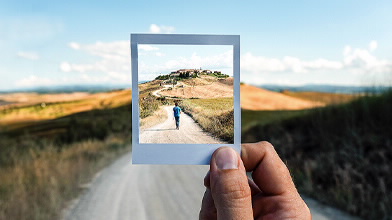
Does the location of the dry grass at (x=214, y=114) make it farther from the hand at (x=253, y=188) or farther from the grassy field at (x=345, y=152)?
the grassy field at (x=345, y=152)

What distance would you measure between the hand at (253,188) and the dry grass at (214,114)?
95 mm

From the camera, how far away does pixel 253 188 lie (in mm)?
2227

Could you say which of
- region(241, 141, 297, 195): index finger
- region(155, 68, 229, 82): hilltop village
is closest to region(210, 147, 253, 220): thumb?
region(241, 141, 297, 195): index finger

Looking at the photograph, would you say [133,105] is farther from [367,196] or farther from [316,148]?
[316,148]

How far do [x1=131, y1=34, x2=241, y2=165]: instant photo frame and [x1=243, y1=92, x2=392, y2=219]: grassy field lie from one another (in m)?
4.40

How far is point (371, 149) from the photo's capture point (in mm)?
7980

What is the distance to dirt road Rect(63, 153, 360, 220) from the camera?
7246 mm

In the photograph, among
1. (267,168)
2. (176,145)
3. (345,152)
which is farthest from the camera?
(345,152)

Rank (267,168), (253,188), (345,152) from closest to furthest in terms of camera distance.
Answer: (267,168), (253,188), (345,152)

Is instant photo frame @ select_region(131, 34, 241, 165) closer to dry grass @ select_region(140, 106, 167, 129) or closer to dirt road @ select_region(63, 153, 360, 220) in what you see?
dry grass @ select_region(140, 106, 167, 129)

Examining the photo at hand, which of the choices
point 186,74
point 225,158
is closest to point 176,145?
point 225,158

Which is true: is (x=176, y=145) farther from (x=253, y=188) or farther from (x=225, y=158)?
(x=253, y=188)

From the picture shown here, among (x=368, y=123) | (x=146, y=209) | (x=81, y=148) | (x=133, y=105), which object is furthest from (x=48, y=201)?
(x=368, y=123)

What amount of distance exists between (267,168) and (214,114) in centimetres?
48
